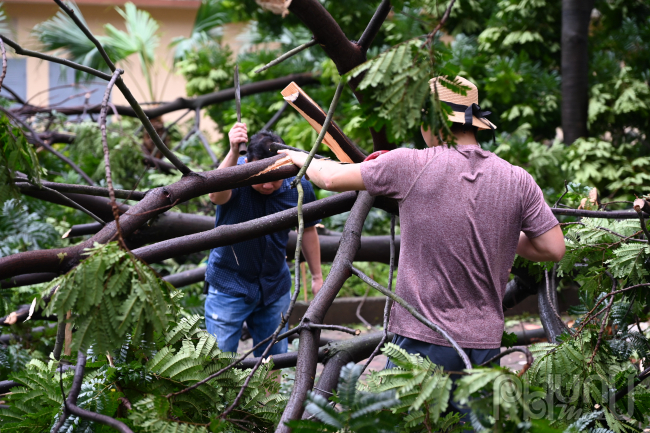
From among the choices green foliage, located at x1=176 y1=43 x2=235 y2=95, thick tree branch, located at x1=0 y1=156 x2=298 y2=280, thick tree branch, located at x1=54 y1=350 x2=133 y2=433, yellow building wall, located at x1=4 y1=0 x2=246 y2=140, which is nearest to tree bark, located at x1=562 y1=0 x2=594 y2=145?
green foliage, located at x1=176 y1=43 x2=235 y2=95

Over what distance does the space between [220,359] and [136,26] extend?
21.2 ft

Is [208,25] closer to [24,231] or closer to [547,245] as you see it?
[24,231]

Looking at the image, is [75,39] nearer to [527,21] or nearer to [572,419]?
[527,21]

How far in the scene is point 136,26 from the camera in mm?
7344

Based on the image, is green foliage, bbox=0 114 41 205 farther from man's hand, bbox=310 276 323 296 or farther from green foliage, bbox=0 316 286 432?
man's hand, bbox=310 276 323 296

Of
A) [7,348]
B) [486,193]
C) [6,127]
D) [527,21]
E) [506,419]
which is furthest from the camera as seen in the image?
[527,21]

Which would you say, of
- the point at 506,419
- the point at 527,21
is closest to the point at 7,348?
the point at 506,419

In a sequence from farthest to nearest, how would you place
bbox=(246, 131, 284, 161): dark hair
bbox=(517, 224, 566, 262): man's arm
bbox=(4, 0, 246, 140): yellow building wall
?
bbox=(4, 0, 246, 140): yellow building wall
bbox=(246, 131, 284, 161): dark hair
bbox=(517, 224, 566, 262): man's arm

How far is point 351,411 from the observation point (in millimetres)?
1387

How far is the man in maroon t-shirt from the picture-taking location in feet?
6.22

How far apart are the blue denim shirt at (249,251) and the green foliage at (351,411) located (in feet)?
6.32

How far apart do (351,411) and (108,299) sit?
695 mm

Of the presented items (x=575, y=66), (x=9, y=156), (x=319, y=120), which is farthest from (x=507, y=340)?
(x=575, y=66)

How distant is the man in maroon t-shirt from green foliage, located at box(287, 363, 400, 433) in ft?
1.83
